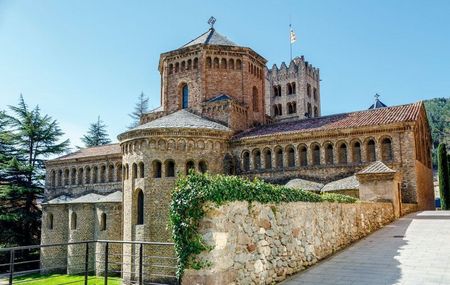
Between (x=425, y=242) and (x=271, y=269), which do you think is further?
(x=425, y=242)

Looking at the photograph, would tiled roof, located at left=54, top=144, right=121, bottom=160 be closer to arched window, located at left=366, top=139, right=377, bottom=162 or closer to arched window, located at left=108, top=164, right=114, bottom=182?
arched window, located at left=108, top=164, right=114, bottom=182

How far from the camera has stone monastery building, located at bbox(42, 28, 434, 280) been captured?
80.4 feet

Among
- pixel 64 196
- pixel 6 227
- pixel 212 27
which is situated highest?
pixel 212 27

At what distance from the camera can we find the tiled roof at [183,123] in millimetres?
25906

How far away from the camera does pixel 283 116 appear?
207 ft

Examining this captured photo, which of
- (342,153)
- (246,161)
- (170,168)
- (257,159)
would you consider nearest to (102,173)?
(170,168)

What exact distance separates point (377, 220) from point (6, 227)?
120 feet

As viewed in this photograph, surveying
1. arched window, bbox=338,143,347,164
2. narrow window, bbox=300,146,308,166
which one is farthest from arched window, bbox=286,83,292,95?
arched window, bbox=338,143,347,164

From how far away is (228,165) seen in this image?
28031 millimetres

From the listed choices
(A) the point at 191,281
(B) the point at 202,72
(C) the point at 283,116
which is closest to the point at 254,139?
(B) the point at 202,72

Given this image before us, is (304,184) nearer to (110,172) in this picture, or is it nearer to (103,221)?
(103,221)

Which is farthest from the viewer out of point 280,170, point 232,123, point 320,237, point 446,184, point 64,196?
point 64,196

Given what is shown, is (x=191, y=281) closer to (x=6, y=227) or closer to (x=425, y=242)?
(x=425, y=242)

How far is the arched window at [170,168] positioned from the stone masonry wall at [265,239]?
14019 millimetres
